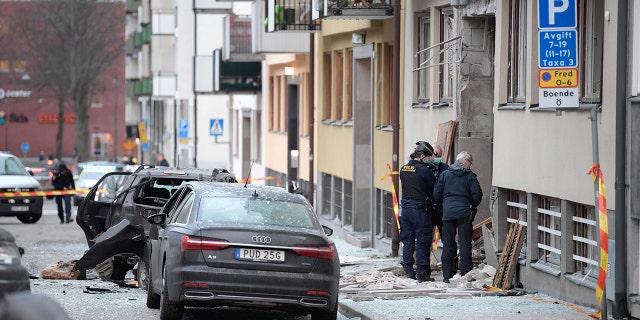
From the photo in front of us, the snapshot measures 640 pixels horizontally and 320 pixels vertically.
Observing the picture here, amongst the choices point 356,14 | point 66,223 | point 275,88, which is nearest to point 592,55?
point 356,14

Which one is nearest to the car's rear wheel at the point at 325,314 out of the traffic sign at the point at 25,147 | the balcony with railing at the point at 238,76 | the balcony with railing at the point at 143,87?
the balcony with railing at the point at 238,76

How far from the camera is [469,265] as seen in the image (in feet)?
61.2

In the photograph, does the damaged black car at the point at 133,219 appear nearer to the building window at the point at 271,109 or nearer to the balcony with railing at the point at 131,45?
the building window at the point at 271,109

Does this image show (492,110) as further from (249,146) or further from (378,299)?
(249,146)

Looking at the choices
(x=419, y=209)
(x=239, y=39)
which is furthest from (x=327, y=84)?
(x=419, y=209)

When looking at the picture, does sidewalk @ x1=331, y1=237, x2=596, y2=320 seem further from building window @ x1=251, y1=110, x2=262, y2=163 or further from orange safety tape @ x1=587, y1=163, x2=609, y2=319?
building window @ x1=251, y1=110, x2=262, y2=163

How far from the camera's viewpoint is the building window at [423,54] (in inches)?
970

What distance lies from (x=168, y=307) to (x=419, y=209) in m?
5.75

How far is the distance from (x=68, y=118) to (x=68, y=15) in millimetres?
15038

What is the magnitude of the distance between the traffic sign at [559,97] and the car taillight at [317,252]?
247cm

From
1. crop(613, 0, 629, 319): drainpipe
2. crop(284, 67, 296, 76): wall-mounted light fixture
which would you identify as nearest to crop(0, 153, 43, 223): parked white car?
crop(284, 67, 296, 76): wall-mounted light fixture

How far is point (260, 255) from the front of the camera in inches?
544

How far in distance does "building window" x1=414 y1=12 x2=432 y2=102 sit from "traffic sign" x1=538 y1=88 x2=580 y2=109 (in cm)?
1119

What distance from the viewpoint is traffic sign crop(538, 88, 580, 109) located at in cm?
1316
